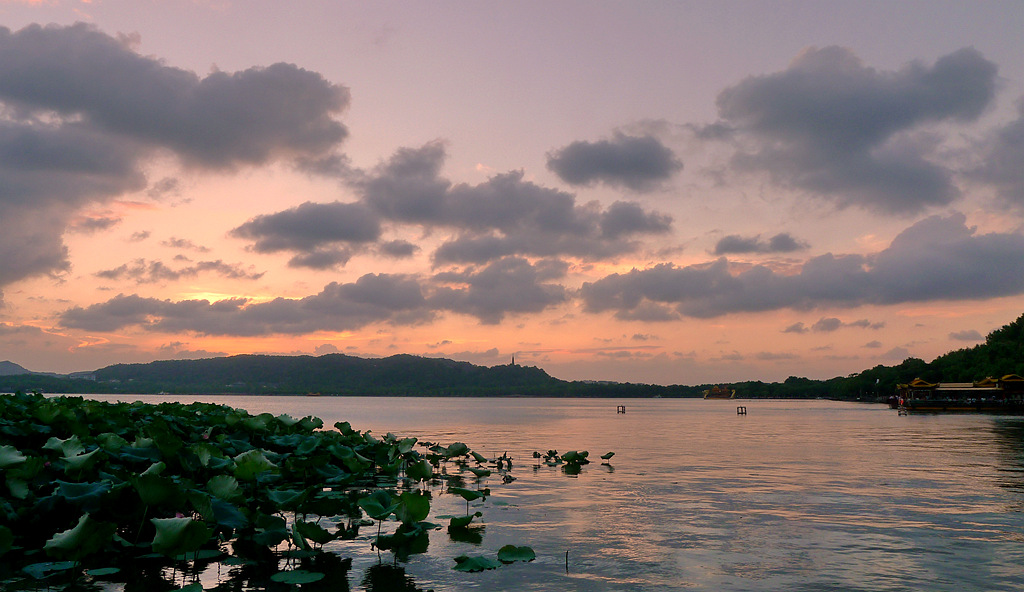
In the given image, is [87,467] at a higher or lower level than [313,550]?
higher

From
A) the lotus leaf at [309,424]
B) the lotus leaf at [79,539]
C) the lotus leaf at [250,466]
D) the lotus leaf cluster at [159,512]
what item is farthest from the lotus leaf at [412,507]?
the lotus leaf at [309,424]

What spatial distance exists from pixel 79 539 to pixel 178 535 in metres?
1.11

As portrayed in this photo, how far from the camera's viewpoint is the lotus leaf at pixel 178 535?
7344 millimetres

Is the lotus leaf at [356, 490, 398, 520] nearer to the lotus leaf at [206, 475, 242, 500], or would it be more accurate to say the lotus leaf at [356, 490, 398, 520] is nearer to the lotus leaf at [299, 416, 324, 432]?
the lotus leaf at [206, 475, 242, 500]

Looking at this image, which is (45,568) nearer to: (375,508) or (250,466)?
(250,466)

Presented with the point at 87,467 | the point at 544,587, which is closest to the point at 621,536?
the point at 544,587

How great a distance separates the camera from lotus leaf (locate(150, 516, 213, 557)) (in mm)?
7344

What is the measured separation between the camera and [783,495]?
727 inches

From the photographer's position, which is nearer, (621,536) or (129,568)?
(129,568)

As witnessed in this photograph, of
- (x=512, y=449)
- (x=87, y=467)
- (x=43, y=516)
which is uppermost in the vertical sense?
(x=87, y=467)

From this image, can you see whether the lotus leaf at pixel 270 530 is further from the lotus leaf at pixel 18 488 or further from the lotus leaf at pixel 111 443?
the lotus leaf at pixel 111 443

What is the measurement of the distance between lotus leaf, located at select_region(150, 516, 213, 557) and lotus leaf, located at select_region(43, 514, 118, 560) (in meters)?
0.62

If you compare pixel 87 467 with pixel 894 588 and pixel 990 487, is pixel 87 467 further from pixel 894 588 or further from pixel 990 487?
pixel 990 487

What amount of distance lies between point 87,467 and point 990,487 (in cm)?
2357
